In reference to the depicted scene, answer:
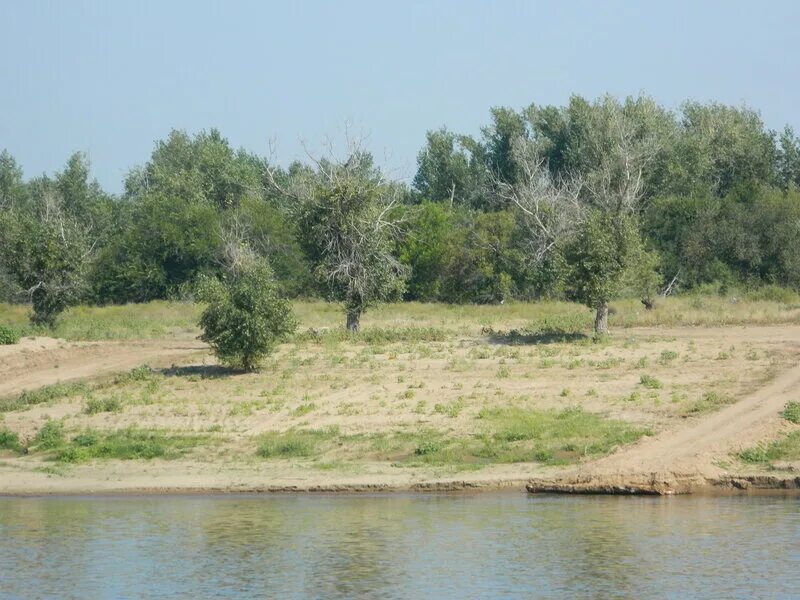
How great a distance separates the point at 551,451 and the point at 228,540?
696 cm

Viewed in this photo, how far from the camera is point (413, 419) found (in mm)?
25031

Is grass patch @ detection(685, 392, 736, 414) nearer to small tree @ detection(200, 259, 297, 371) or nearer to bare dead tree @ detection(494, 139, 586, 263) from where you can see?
small tree @ detection(200, 259, 297, 371)

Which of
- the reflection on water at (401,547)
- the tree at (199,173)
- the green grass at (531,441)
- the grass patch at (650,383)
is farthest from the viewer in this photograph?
the tree at (199,173)

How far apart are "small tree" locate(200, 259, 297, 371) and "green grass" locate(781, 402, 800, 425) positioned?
1225cm

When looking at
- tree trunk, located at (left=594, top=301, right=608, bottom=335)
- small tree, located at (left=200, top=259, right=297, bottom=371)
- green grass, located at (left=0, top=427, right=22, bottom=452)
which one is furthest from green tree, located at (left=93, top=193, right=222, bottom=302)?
green grass, located at (left=0, top=427, right=22, bottom=452)

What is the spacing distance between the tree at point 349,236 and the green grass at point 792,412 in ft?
58.9

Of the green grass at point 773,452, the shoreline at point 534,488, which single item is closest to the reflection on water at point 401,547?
the shoreline at point 534,488

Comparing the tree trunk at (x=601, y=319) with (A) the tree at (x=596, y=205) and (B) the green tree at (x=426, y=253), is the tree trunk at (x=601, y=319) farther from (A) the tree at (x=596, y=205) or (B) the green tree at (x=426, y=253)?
(B) the green tree at (x=426, y=253)

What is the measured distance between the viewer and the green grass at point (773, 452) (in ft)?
70.9

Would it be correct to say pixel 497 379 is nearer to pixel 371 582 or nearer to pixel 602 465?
pixel 602 465

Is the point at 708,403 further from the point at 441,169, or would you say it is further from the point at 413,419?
the point at 441,169

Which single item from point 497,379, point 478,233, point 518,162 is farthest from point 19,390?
point 518,162

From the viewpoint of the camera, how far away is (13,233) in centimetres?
4731

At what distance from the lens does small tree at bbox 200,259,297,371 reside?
29.7 m
